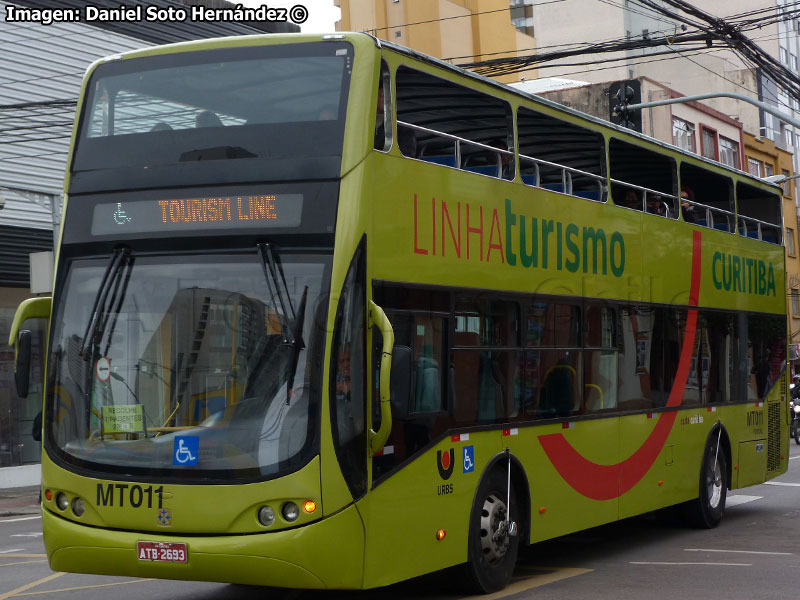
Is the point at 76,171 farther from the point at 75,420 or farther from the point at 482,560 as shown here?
the point at 482,560

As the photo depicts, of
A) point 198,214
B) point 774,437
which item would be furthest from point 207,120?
point 774,437

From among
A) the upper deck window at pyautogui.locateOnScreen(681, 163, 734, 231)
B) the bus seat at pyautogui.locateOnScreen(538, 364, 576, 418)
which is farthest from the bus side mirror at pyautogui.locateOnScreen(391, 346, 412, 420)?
the upper deck window at pyautogui.locateOnScreen(681, 163, 734, 231)

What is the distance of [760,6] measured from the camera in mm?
68375

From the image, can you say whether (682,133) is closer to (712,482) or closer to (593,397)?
(712,482)

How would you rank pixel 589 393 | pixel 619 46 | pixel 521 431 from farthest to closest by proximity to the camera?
pixel 619 46 < pixel 589 393 < pixel 521 431

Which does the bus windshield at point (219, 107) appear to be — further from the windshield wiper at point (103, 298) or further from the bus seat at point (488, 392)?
the bus seat at point (488, 392)

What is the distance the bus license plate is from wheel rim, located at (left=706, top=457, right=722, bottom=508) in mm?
8155

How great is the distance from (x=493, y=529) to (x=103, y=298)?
350 centimetres

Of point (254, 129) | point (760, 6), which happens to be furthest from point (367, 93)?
point (760, 6)

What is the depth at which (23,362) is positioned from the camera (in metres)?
8.45

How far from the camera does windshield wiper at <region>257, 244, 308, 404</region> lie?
7797 mm

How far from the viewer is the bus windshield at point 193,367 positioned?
7.73m

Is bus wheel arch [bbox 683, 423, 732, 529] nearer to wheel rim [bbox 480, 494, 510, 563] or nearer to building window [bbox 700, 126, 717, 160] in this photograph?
wheel rim [bbox 480, 494, 510, 563]

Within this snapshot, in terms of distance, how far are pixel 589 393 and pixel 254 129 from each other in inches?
178
